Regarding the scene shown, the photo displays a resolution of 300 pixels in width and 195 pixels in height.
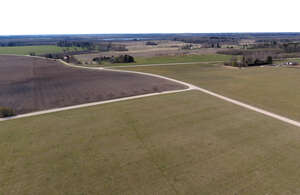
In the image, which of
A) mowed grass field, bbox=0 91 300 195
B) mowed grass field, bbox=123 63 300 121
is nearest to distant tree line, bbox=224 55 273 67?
mowed grass field, bbox=123 63 300 121

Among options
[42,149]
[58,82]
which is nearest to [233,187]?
[42,149]

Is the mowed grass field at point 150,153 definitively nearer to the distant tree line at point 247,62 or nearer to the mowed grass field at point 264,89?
the mowed grass field at point 264,89

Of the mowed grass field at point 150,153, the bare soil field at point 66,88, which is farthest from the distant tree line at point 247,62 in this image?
the mowed grass field at point 150,153

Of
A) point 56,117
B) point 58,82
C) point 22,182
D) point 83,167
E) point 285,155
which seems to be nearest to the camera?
point 22,182

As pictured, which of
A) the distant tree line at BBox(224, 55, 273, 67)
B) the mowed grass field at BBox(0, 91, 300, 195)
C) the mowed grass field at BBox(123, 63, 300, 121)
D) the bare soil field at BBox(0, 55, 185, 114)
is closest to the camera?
the mowed grass field at BBox(0, 91, 300, 195)

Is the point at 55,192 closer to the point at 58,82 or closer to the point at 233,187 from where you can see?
the point at 233,187

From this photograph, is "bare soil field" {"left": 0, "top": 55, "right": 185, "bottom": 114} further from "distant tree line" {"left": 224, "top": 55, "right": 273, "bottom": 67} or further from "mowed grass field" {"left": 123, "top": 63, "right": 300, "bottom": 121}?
"distant tree line" {"left": 224, "top": 55, "right": 273, "bottom": 67}
